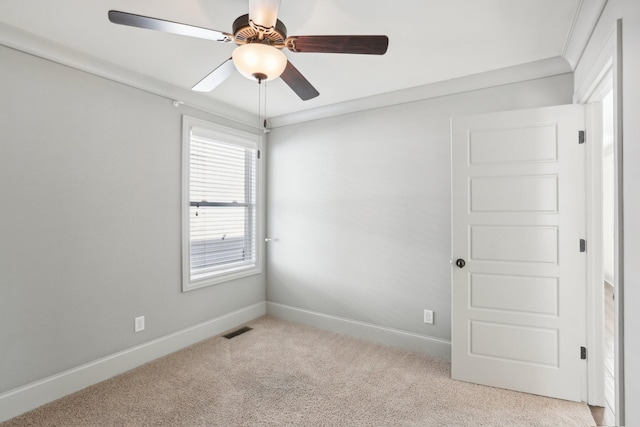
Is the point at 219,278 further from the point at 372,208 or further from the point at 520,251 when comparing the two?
the point at 520,251

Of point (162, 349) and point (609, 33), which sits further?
point (162, 349)

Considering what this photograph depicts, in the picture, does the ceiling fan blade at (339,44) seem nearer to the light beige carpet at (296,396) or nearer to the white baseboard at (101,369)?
the light beige carpet at (296,396)

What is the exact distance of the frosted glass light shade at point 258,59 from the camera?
1613 millimetres

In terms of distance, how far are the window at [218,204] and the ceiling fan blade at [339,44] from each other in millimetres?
1894

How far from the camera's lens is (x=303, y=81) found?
2.02 metres

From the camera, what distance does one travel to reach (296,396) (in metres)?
2.34

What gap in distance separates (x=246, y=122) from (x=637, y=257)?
3540mm

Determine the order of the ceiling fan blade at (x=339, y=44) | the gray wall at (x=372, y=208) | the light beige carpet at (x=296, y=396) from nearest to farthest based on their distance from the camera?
the ceiling fan blade at (x=339, y=44) < the light beige carpet at (x=296, y=396) < the gray wall at (x=372, y=208)

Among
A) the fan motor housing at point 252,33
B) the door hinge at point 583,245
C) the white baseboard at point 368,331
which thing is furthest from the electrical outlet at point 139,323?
the door hinge at point 583,245

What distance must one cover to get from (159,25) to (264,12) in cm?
53

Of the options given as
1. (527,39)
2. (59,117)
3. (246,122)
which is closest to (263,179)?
(246,122)

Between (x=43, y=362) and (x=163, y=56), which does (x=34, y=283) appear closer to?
(x=43, y=362)

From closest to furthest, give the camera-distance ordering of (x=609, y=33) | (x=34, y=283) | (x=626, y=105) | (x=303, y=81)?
(x=626, y=105) → (x=609, y=33) → (x=303, y=81) → (x=34, y=283)

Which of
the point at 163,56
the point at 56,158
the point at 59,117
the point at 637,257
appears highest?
the point at 163,56
